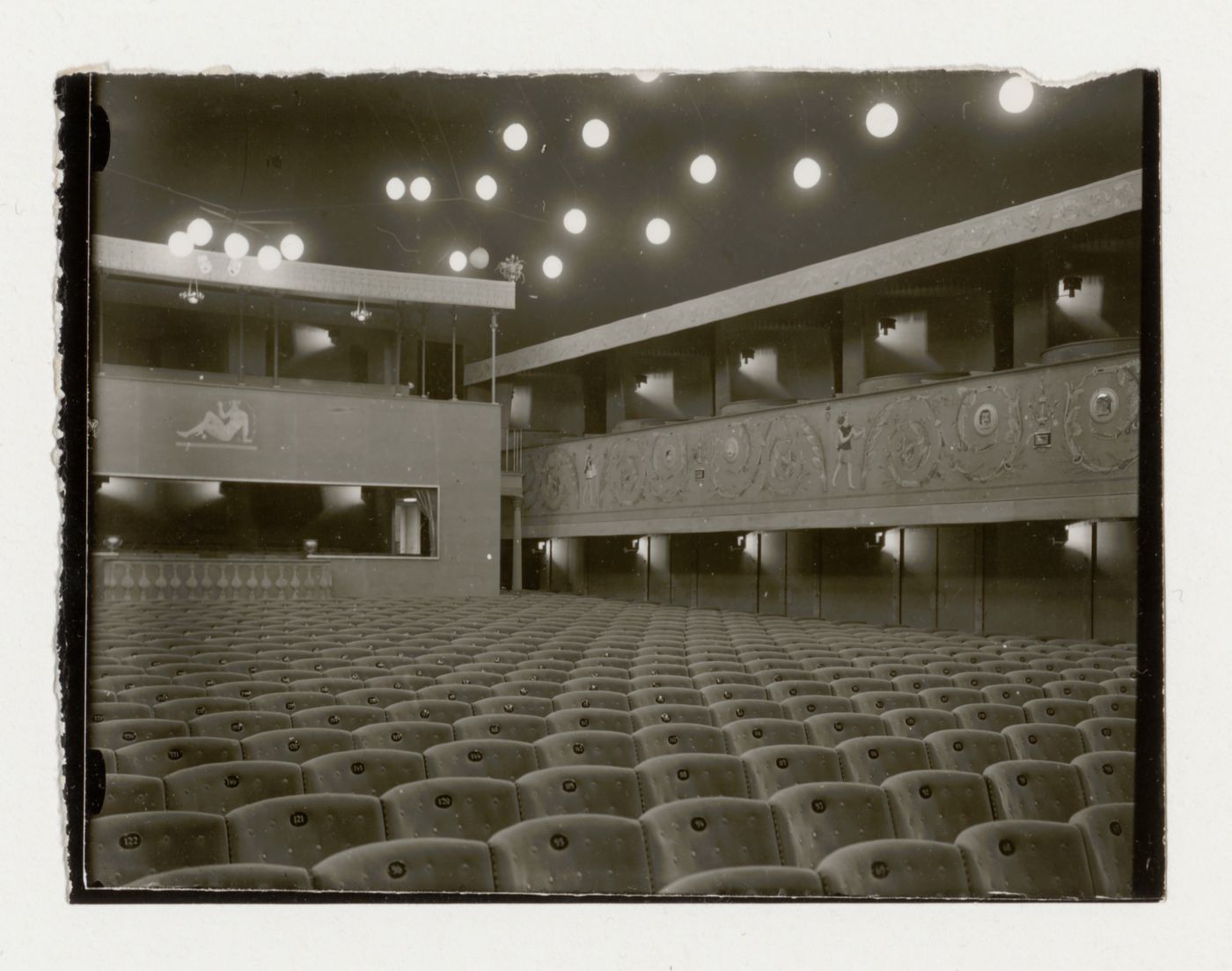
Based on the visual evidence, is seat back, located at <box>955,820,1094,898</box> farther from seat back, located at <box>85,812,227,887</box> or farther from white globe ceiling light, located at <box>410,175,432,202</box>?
white globe ceiling light, located at <box>410,175,432,202</box>

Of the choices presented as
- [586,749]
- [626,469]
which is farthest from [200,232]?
[626,469]

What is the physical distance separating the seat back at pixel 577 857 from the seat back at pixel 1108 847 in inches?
54.6

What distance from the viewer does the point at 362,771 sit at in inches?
139

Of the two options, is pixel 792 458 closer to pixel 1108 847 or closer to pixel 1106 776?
pixel 1106 776

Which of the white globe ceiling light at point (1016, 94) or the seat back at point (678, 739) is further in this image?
the seat back at point (678, 739)

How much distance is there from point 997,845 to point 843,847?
19.4 inches

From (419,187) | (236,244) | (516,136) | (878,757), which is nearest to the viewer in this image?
(878,757)

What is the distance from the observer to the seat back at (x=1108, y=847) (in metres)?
3.14

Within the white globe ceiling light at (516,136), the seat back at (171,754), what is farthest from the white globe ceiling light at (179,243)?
the seat back at (171,754)

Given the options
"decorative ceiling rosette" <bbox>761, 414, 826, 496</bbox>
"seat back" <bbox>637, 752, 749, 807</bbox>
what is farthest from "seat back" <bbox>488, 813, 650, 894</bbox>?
"decorative ceiling rosette" <bbox>761, 414, 826, 496</bbox>

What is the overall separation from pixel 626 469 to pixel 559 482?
194 cm

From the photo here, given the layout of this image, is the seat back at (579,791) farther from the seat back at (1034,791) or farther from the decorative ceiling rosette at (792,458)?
the decorative ceiling rosette at (792,458)

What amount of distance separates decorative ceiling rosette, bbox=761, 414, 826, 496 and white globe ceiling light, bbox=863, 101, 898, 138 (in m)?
7.94

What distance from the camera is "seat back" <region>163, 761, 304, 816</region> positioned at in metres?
3.31
